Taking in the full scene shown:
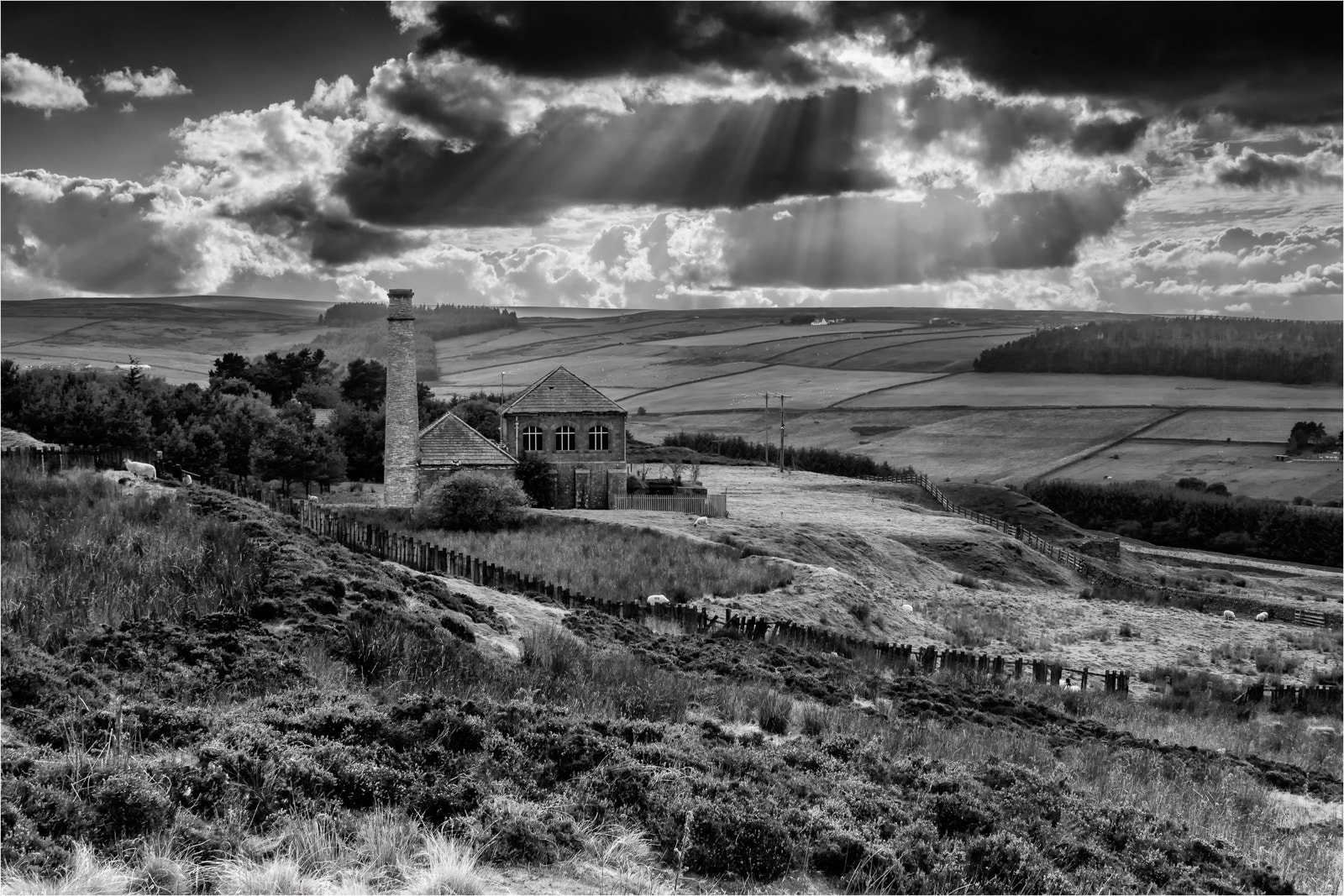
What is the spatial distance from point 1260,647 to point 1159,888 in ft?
96.0

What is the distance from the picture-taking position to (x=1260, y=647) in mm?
34156

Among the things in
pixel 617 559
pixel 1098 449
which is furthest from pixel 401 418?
pixel 1098 449

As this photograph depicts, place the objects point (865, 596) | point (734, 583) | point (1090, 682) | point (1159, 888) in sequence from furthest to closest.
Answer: point (865, 596) → point (734, 583) → point (1090, 682) → point (1159, 888)

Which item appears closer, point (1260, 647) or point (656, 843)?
point (656, 843)

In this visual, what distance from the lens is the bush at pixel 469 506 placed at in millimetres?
41281

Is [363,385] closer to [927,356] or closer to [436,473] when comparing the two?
[436,473]

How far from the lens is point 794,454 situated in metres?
103

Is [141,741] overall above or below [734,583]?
above

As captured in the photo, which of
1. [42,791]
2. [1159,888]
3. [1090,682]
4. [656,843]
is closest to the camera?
[42,791]

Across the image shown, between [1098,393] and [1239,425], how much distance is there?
876 inches

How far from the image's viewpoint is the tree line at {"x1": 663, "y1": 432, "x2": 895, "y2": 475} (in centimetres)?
9881

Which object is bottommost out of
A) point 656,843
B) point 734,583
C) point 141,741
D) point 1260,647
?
point 1260,647

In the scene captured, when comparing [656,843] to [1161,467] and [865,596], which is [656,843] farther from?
[1161,467]

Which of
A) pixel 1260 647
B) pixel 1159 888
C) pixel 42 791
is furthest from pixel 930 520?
pixel 42 791
